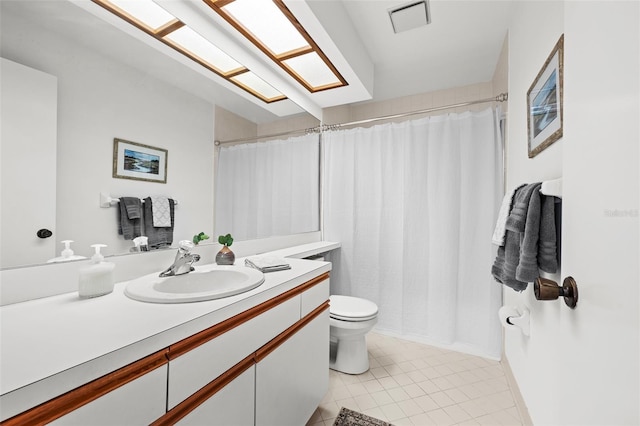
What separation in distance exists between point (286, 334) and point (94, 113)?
1.12 m

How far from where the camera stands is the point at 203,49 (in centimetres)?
151

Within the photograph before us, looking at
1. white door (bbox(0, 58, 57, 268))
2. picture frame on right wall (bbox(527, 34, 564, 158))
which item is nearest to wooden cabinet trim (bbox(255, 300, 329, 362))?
white door (bbox(0, 58, 57, 268))

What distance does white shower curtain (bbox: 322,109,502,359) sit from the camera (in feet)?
6.97

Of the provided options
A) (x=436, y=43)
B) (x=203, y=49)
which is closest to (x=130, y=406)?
(x=203, y=49)

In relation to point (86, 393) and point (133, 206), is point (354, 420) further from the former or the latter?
point (133, 206)

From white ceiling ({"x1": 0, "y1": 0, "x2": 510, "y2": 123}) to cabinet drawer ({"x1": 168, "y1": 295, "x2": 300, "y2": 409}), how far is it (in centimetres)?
113

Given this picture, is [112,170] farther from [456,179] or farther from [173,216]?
[456,179]

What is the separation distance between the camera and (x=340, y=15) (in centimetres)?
178

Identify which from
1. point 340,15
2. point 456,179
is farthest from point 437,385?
point 340,15

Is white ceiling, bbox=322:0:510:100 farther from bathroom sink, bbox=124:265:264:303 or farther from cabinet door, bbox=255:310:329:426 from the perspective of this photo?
cabinet door, bbox=255:310:329:426

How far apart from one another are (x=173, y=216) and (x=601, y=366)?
4.86ft

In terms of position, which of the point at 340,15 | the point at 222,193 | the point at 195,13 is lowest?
the point at 222,193

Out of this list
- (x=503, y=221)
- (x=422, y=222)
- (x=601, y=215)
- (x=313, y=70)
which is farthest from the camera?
(x=422, y=222)

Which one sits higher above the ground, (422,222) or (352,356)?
(422,222)
